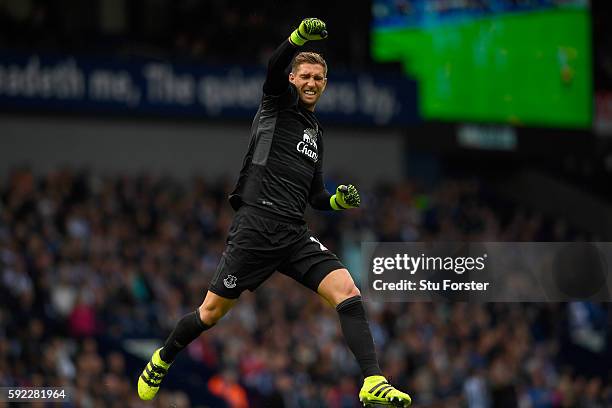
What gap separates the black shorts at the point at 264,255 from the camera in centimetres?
838

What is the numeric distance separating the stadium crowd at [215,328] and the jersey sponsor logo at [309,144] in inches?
190

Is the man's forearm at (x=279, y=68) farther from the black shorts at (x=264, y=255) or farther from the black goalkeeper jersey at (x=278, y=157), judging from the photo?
the black shorts at (x=264, y=255)

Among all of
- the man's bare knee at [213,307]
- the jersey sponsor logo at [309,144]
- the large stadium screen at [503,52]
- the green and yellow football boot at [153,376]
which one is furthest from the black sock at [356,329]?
the large stadium screen at [503,52]

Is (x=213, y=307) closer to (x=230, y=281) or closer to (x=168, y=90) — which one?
(x=230, y=281)

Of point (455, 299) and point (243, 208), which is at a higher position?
point (243, 208)

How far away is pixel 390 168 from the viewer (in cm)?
2423

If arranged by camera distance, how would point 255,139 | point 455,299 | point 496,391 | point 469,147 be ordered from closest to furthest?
point 255,139, point 455,299, point 496,391, point 469,147

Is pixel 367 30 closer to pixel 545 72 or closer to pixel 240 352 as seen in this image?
pixel 545 72

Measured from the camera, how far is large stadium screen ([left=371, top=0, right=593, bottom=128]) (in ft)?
66.3

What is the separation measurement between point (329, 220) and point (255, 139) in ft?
39.1

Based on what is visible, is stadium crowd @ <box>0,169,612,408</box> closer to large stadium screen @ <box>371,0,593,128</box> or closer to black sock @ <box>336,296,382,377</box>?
large stadium screen @ <box>371,0,593,128</box>

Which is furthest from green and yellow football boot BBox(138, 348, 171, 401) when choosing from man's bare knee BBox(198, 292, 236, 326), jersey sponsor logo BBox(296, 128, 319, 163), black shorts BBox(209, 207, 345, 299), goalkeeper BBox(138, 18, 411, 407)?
jersey sponsor logo BBox(296, 128, 319, 163)

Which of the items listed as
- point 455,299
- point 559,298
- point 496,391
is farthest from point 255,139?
point 496,391

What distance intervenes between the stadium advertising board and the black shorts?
1081cm
